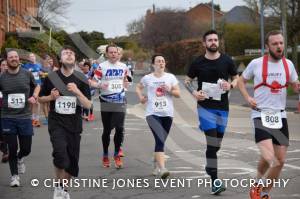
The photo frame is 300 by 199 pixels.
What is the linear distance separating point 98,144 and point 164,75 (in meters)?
3.93

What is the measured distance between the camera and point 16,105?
8.43 meters

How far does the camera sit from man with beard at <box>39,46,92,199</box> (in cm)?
695

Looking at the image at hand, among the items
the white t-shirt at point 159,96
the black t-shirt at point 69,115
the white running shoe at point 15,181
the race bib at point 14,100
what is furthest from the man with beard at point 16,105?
the white t-shirt at point 159,96

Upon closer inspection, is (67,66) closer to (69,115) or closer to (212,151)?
(69,115)

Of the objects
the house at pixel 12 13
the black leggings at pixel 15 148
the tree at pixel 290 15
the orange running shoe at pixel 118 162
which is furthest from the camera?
the tree at pixel 290 15

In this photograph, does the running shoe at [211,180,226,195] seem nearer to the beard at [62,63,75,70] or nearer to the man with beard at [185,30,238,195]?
the man with beard at [185,30,238,195]

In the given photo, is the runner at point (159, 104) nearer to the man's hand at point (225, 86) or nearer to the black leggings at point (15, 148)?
the man's hand at point (225, 86)

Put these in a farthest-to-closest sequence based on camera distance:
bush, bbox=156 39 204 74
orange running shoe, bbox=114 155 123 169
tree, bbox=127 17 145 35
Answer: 1. tree, bbox=127 17 145 35
2. bush, bbox=156 39 204 74
3. orange running shoe, bbox=114 155 123 169

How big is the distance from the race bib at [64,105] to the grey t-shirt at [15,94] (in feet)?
4.99

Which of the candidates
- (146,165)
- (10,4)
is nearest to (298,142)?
(146,165)

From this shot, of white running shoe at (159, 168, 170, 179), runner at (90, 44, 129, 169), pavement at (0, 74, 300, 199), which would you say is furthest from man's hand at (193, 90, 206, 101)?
runner at (90, 44, 129, 169)

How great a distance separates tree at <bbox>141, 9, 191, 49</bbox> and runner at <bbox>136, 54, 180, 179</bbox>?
4493 cm

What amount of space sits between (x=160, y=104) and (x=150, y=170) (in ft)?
3.65

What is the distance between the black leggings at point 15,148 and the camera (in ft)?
26.8
